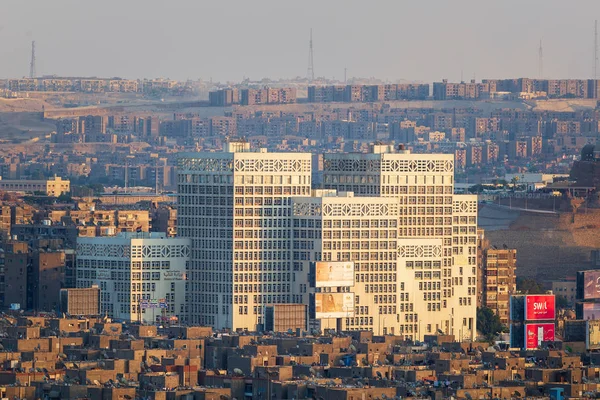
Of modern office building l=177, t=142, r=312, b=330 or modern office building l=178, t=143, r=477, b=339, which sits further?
modern office building l=177, t=142, r=312, b=330

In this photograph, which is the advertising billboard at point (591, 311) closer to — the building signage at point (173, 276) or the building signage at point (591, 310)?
the building signage at point (591, 310)

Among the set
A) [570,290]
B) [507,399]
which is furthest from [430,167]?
[507,399]

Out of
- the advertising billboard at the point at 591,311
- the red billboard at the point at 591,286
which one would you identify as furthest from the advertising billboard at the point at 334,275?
the red billboard at the point at 591,286

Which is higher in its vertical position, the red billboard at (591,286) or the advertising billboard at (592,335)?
the red billboard at (591,286)

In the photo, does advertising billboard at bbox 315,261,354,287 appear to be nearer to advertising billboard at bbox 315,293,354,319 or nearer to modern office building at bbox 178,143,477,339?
modern office building at bbox 178,143,477,339

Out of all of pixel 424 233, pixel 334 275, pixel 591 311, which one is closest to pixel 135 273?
pixel 334 275

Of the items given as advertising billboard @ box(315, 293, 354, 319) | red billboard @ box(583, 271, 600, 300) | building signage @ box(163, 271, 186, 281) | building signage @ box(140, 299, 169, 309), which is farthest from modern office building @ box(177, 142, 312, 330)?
red billboard @ box(583, 271, 600, 300)

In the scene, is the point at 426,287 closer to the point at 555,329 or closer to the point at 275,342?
the point at 555,329
